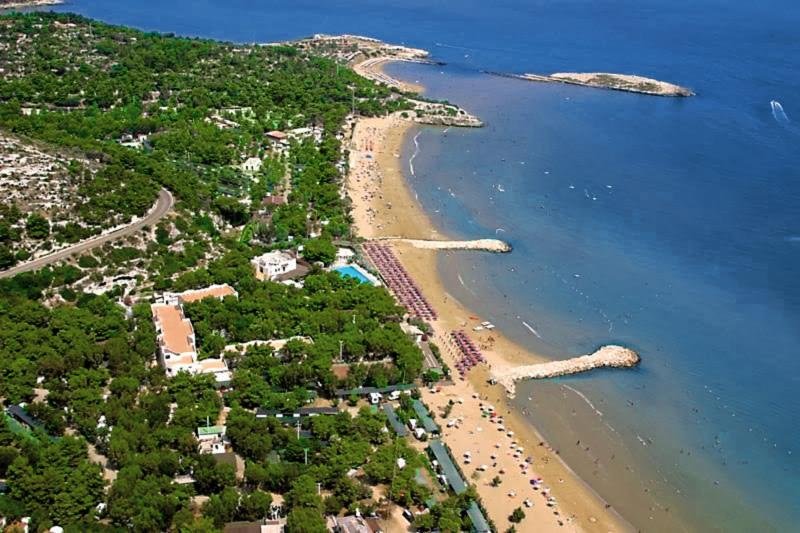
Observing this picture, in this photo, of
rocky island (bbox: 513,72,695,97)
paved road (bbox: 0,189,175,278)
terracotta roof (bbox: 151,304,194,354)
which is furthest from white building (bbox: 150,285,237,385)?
rocky island (bbox: 513,72,695,97)

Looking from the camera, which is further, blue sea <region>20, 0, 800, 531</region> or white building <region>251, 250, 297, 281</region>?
white building <region>251, 250, 297, 281</region>

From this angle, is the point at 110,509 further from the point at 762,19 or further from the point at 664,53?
the point at 762,19

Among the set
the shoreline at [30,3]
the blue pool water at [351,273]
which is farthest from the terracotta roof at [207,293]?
the shoreline at [30,3]

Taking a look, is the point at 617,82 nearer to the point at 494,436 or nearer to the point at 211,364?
the point at 494,436

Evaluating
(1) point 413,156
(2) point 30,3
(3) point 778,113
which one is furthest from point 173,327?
(2) point 30,3

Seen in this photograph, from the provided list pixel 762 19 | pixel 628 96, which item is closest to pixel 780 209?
pixel 628 96

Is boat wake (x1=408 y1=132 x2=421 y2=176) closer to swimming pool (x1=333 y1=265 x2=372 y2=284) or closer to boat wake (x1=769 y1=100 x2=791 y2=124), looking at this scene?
swimming pool (x1=333 y1=265 x2=372 y2=284)

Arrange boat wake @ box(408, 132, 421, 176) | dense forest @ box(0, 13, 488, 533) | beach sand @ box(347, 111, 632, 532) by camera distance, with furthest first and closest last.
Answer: boat wake @ box(408, 132, 421, 176) < beach sand @ box(347, 111, 632, 532) < dense forest @ box(0, 13, 488, 533)
